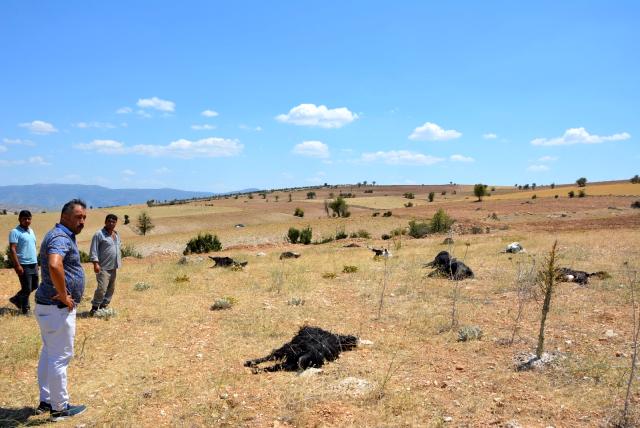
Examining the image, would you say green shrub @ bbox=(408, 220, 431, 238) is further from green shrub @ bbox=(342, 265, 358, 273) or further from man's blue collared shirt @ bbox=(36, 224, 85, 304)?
man's blue collared shirt @ bbox=(36, 224, 85, 304)

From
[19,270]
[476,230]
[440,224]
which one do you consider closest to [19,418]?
[19,270]

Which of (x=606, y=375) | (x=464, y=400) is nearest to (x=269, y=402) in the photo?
(x=464, y=400)

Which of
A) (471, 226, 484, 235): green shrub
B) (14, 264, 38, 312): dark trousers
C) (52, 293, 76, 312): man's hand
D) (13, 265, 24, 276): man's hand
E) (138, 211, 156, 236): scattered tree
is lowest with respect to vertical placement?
(138, 211, 156, 236): scattered tree

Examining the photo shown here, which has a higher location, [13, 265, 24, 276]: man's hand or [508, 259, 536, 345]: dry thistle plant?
[13, 265, 24, 276]: man's hand

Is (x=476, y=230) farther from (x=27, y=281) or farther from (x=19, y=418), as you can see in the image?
(x=19, y=418)

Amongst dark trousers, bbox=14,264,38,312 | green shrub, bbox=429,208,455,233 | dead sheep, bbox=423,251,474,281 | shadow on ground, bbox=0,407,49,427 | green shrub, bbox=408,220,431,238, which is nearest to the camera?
shadow on ground, bbox=0,407,49,427

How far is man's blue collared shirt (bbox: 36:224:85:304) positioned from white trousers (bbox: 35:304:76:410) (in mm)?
149

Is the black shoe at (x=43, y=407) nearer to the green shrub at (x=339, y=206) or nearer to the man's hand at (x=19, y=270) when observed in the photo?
the man's hand at (x=19, y=270)

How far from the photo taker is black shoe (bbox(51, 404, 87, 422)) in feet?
→ 16.5

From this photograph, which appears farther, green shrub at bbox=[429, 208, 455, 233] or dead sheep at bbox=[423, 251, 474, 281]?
green shrub at bbox=[429, 208, 455, 233]

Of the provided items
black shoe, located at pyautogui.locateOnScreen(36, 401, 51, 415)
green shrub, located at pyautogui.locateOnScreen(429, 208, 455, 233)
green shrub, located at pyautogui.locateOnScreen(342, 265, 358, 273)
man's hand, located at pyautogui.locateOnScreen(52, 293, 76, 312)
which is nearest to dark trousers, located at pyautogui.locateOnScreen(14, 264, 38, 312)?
black shoe, located at pyautogui.locateOnScreen(36, 401, 51, 415)

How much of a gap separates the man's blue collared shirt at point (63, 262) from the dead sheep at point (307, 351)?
265cm

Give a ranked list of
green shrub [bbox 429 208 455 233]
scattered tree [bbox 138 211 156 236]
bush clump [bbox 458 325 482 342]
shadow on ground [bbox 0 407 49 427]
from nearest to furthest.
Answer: shadow on ground [bbox 0 407 49 427] → bush clump [bbox 458 325 482 342] → green shrub [bbox 429 208 455 233] → scattered tree [bbox 138 211 156 236]

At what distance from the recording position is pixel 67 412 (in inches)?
202
